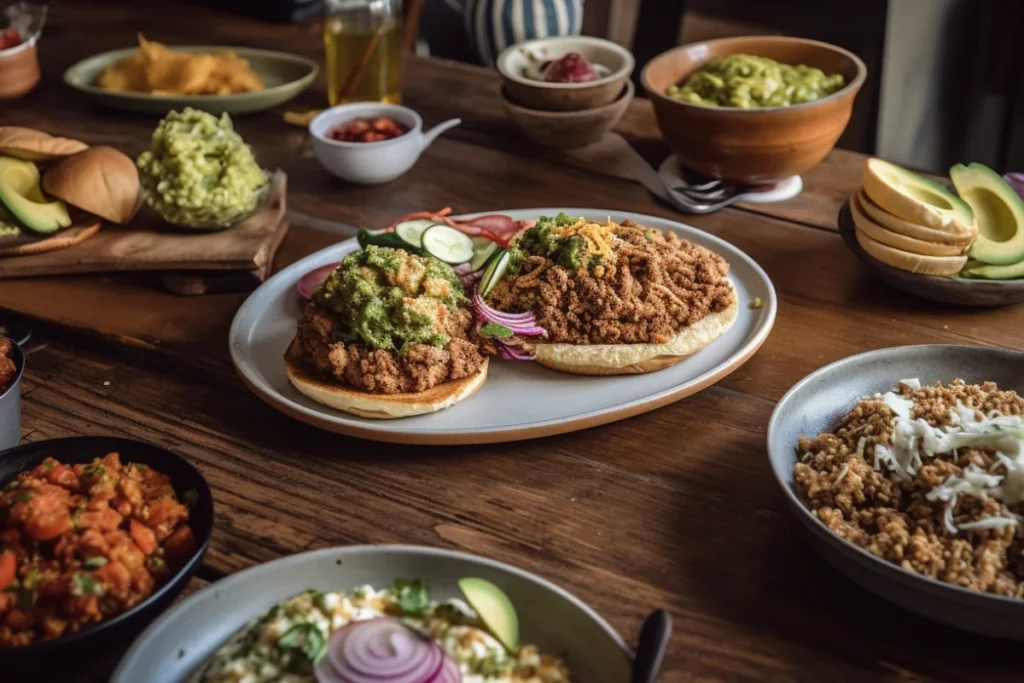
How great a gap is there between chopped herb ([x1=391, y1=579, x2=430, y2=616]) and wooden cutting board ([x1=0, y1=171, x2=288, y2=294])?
1437 mm

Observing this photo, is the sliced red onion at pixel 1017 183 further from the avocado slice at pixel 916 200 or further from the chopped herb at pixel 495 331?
the chopped herb at pixel 495 331

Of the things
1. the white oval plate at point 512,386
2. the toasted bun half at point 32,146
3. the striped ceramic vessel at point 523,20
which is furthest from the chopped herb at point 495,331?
the striped ceramic vessel at point 523,20

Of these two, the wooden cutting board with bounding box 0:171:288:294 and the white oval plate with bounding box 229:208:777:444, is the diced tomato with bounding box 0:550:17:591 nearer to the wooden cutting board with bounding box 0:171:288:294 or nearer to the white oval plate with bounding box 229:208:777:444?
the white oval plate with bounding box 229:208:777:444

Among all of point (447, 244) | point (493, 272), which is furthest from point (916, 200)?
point (447, 244)

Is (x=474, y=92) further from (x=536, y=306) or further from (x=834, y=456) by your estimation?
(x=834, y=456)

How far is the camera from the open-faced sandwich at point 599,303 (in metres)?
2.29

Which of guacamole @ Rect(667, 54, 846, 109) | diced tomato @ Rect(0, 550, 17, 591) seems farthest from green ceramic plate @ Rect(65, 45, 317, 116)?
diced tomato @ Rect(0, 550, 17, 591)

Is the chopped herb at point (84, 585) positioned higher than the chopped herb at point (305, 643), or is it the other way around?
the chopped herb at point (305, 643)

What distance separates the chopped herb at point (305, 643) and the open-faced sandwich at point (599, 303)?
1.00 m

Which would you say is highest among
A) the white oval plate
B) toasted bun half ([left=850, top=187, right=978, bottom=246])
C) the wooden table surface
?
toasted bun half ([left=850, top=187, right=978, bottom=246])

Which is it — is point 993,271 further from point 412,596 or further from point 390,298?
point 412,596

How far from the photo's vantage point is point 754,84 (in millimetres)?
3125

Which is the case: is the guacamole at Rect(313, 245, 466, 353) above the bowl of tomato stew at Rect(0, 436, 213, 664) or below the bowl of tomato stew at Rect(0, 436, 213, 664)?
above

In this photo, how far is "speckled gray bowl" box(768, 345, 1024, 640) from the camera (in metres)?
1.51
